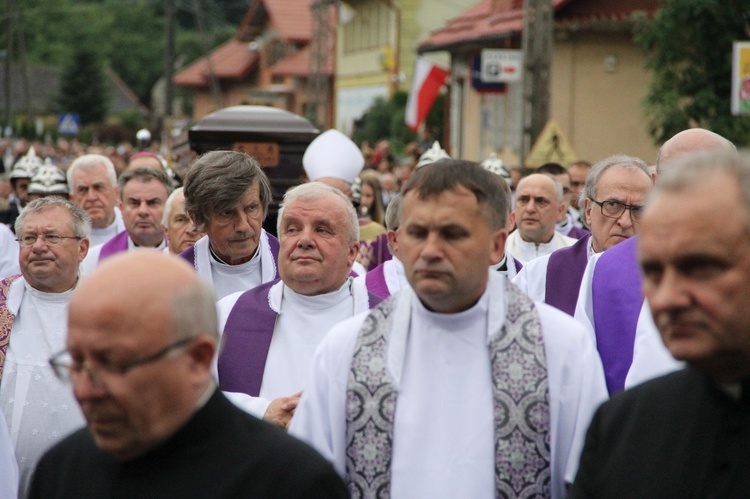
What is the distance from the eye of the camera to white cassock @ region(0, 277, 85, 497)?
5.67 metres

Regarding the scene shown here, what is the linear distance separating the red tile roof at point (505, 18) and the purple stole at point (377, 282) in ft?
59.4

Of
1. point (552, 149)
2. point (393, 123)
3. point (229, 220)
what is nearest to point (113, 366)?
point (229, 220)

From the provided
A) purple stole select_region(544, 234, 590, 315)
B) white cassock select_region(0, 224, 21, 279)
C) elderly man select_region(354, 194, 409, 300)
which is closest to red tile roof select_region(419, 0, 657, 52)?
white cassock select_region(0, 224, 21, 279)

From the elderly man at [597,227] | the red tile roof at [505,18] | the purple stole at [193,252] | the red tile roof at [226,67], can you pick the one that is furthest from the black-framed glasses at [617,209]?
the red tile roof at [226,67]

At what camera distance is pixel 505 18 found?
2692 centimetres

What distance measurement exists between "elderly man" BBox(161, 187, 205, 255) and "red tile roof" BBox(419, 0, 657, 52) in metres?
17.6

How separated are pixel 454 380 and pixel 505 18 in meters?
23.9

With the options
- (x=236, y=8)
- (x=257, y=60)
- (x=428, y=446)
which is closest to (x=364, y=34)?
(x=257, y=60)

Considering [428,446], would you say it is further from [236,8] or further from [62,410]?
[236,8]

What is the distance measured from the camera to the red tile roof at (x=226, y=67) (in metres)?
65.1

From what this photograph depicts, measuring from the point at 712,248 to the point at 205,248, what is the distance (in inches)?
159

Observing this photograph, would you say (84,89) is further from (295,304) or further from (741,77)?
(295,304)

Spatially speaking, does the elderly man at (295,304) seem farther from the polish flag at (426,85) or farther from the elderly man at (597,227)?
the polish flag at (426,85)

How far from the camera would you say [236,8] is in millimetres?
99188
